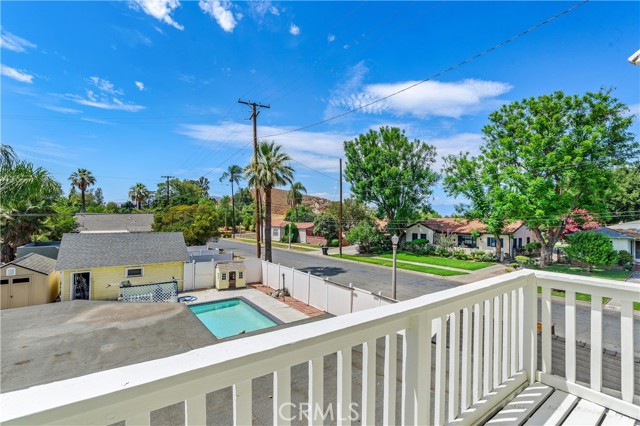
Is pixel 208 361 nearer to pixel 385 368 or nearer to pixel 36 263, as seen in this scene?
pixel 385 368

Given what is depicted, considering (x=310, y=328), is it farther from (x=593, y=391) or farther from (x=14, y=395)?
(x=593, y=391)

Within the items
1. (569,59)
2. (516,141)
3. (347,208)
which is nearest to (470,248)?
(516,141)

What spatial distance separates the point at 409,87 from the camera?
8266mm

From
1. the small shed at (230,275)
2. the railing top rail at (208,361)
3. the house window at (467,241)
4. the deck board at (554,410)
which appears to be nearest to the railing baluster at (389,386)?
the railing top rail at (208,361)

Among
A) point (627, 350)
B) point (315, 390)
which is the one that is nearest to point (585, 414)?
point (627, 350)

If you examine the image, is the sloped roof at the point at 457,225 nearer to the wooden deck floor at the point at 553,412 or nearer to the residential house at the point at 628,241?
the residential house at the point at 628,241

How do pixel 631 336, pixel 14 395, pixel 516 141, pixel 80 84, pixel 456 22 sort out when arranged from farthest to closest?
pixel 516 141 < pixel 80 84 < pixel 456 22 < pixel 631 336 < pixel 14 395

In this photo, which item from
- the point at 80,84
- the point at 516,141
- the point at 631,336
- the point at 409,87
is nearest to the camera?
the point at 631,336

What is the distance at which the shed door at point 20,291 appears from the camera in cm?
1095

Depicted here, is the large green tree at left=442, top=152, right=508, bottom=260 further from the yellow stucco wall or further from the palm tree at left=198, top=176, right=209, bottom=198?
the palm tree at left=198, top=176, right=209, bottom=198

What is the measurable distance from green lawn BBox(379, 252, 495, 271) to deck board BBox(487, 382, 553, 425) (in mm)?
17394

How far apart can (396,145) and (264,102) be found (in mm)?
13476

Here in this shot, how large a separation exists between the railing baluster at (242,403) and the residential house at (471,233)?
23623 millimetres

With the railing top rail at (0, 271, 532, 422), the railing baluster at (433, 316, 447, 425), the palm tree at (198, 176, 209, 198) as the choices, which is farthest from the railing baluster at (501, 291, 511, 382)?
the palm tree at (198, 176, 209, 198)
